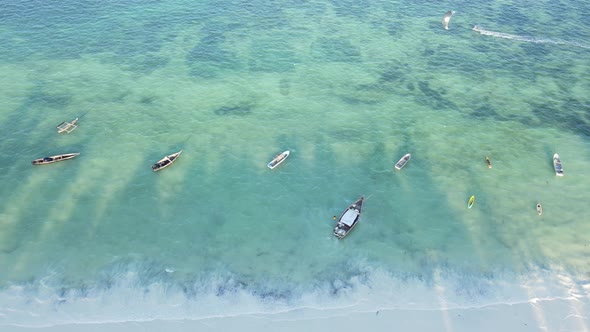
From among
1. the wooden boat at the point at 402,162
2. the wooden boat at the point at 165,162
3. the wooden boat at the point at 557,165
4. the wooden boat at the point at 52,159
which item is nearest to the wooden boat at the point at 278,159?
the wooden boat at the point at 165,162

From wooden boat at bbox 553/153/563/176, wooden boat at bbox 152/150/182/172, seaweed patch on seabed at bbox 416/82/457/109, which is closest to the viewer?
wooden boat at bbox 152/150/182/172

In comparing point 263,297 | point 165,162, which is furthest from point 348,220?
point 165,162

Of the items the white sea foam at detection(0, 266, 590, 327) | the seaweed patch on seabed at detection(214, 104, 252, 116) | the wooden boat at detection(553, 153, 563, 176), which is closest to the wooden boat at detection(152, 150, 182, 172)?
the seaweed patch on seabed at detection(214, 104, 252, 116)

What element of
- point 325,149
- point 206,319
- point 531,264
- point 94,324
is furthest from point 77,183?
point 531,264

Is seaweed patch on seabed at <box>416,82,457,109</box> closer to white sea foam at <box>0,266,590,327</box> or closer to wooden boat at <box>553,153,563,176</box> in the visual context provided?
wooden boat at <box>553,153,563,176</box>

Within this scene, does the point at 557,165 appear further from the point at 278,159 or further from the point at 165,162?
the point at 165,162

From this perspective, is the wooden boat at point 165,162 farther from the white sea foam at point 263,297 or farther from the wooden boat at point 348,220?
the wooden boat at point 348,220
